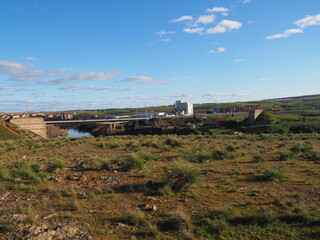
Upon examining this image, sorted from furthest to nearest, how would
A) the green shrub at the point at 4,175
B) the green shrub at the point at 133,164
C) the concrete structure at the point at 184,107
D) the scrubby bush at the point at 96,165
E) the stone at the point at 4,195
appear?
the concrete structure at the point at 184,107, the scrubby bush at the point at 96,165, the green shrub at the point at 133,164, the green shrub at the point at 4,175, the stone at the point at 4,195

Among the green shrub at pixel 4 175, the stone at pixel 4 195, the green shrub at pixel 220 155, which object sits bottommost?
the green shrub at pixel 220 155

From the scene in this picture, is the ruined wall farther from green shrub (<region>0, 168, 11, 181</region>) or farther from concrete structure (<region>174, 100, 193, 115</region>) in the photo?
concrete structure (<region>174, 100, 193, 115</region>)

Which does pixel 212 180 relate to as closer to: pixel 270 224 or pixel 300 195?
pixel 300 195

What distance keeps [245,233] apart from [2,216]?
5.54 m

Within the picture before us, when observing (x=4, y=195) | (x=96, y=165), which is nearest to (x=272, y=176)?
(x=96, y=165)

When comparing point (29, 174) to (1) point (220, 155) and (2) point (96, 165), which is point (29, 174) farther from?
(1) point (220, 155)

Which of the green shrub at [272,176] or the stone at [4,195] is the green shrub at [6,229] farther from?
the green shrub at [272,176]

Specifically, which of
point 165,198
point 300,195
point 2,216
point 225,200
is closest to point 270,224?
point 225,200

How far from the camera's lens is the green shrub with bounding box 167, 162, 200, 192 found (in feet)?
24.2

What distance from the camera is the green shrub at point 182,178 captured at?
7383 millimetres

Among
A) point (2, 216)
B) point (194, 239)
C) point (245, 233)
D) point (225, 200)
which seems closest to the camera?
point (194, 239)

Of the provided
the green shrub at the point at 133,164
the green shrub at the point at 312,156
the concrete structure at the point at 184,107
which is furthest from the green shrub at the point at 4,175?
the concrete structure at the point at 184,107

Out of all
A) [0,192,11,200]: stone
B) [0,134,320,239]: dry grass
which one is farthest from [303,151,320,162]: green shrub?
[0,192,11,200]: stone

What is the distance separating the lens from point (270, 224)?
195 inches
